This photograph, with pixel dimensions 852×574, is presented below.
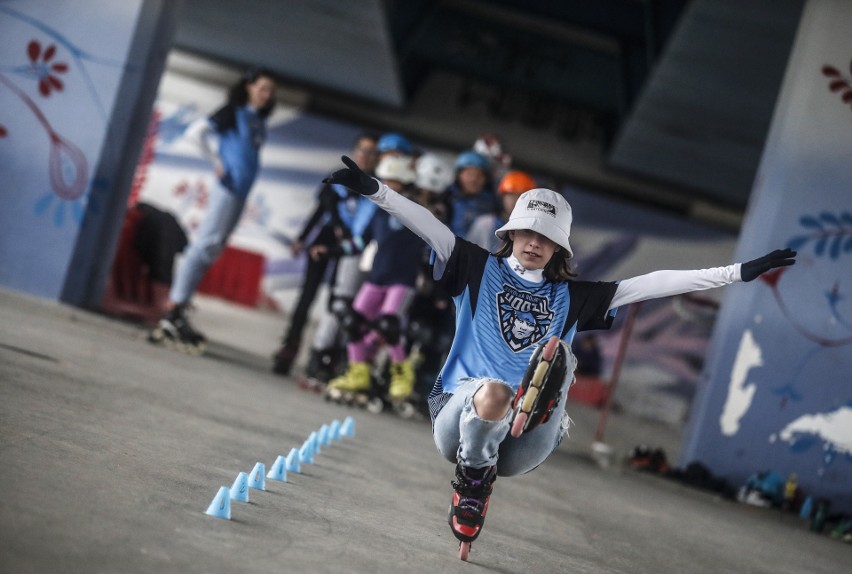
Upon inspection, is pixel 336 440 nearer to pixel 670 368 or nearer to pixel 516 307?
pixel 516 307

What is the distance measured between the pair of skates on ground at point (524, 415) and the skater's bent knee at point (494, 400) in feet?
0.13

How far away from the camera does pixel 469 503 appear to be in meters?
3.24

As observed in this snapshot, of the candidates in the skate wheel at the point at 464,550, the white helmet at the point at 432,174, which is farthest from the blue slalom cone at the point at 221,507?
the white helmet at the point at 432,174

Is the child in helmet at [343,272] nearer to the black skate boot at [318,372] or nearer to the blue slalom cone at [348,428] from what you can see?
the black skate boot at [318,372]

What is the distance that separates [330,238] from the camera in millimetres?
7984

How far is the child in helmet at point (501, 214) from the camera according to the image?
7.65m

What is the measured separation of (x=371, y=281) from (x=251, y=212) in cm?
1134

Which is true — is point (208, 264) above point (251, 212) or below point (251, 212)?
below

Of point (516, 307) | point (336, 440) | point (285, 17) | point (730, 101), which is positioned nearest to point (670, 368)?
point (730, 101)

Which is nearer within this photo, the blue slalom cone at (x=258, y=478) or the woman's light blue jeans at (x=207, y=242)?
the blue slalom cone at (x=258, y=478)

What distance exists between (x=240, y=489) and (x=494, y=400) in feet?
2.44

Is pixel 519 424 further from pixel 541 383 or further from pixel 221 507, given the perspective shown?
pixel 221 507

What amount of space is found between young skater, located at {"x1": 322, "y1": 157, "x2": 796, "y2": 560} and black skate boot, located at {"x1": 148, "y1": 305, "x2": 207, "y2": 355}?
4.29 meters

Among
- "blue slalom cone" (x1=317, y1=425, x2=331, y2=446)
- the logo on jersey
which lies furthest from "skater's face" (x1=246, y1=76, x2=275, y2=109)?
the logo on jersey
